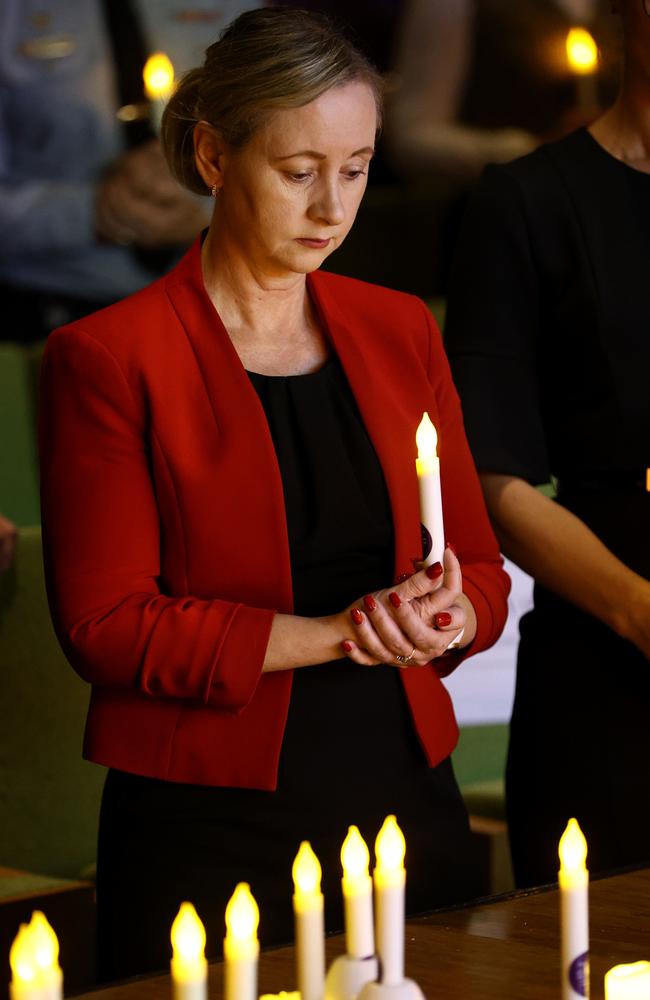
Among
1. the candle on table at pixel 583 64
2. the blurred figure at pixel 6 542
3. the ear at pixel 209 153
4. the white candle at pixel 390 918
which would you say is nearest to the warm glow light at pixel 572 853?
the white candle at pixel 390 918

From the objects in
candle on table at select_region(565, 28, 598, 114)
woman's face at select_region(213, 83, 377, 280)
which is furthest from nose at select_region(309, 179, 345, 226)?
candle on table at select_region(565, 28, 598, 114)

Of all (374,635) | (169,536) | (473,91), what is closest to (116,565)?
(169,536)

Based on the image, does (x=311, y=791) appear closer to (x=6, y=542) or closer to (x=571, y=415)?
(x=571, y=415)

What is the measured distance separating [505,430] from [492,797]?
1.17 metres

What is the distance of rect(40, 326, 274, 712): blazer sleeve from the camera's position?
137cm

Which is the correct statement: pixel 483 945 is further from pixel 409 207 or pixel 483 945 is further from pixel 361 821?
pixel 409 207

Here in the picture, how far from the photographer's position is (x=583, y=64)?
13.7 feet

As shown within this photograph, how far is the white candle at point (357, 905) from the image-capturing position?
2.93 feet

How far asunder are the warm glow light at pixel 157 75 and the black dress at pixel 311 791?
2.31 m

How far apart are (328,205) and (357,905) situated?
2.32 ft

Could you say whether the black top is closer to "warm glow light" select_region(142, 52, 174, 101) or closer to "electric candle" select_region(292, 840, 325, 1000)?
"electric candle" select_region(292, 840, 325, 1000)

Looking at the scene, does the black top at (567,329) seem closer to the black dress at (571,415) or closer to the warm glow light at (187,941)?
the black dress at (571,415)

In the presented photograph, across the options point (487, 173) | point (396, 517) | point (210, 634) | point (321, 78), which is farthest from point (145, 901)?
point (487, 173)

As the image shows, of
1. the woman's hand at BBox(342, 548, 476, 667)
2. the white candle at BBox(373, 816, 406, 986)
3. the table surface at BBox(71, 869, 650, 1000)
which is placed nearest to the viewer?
the white candle at BBox(373, 816, 406, 986)
